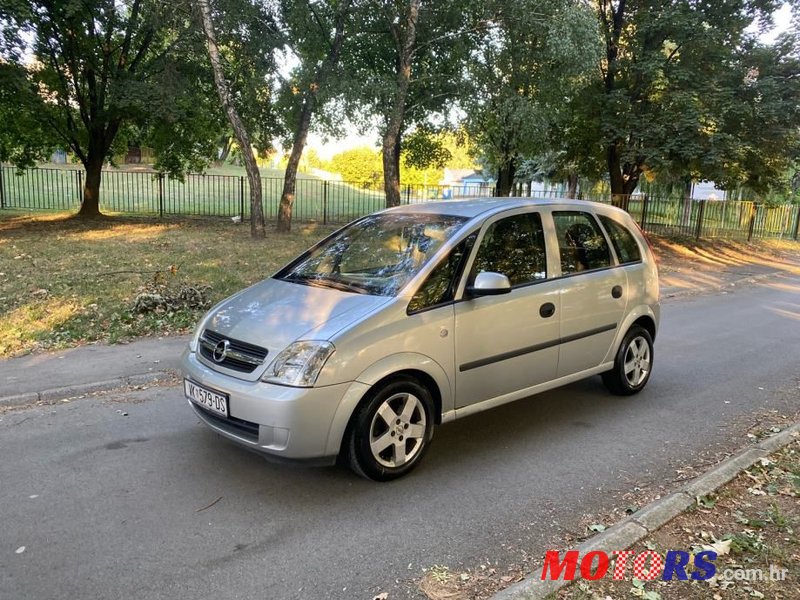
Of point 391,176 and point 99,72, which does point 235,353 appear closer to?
point 391,176

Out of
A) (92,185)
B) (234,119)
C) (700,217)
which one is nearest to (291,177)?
(234,119)

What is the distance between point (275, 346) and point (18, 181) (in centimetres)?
2576

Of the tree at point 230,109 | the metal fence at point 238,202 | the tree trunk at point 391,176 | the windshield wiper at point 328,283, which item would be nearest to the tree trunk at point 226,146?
the metal fence at point 238,202

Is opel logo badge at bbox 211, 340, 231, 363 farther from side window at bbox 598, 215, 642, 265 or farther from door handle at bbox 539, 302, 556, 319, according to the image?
side window at bbox 598, 215, 642, 265

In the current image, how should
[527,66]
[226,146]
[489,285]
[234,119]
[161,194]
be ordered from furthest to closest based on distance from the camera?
[226,146], [161,194], [527,66], [234,119], [489,285]

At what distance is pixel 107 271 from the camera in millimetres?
10258

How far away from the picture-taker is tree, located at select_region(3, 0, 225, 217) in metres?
15.6

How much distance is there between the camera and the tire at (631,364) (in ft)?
18.6

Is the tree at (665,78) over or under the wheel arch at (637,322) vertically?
over

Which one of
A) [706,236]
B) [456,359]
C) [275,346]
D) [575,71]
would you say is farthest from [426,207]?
[706,236]

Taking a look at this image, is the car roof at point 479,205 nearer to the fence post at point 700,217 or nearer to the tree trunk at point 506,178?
the tree trunk at point 506,178

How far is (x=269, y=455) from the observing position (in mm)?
3693

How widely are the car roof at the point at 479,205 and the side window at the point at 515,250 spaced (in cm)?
12

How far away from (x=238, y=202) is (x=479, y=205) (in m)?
19.6
